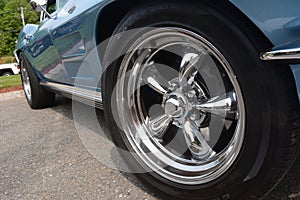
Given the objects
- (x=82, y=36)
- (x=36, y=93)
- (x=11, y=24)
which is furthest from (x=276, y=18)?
(x=11, y=24)

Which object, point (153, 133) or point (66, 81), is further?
point (66, 81)

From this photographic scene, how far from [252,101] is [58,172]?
1.43 m

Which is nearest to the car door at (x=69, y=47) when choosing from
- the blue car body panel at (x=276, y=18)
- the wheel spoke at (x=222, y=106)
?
the wheel spoke at (x=222, y=106)

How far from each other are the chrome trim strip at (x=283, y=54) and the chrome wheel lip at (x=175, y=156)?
153 millimetres

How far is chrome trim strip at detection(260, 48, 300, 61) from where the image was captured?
0.92m

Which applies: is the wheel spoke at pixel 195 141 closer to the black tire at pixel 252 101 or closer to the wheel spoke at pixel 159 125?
the wheel spoke at pixel 159 125

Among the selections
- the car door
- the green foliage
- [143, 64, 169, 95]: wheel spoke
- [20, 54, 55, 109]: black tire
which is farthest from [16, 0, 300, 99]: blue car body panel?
the green foliage

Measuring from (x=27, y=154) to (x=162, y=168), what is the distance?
1.39m

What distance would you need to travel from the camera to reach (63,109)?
3.91 m

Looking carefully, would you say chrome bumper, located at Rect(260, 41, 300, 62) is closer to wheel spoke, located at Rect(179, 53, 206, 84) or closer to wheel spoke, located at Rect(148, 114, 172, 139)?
wheel spoke, located at Rect(179, 53, 206, 84)

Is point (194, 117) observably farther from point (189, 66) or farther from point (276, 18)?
point (276, 18)

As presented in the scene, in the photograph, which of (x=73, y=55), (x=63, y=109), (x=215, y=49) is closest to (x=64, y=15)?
(x=73, y=55)

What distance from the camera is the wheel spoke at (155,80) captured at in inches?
66.6

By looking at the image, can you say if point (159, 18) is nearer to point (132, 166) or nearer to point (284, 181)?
point (132, 166)
